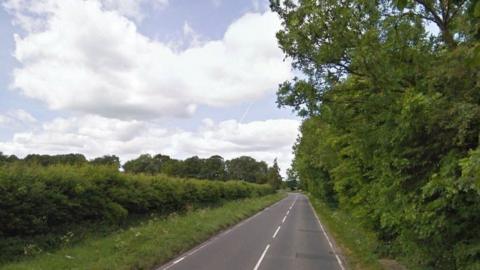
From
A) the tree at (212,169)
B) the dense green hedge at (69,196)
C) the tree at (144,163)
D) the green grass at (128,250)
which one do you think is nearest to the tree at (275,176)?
the tree at (212,169)

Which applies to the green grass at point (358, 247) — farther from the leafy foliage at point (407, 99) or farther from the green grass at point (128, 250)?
the green grass at point (128, 250)

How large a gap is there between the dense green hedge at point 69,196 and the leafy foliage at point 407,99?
26.5ft

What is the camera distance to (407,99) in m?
7.05

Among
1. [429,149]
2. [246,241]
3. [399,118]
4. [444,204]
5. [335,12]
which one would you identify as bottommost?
[246,241]

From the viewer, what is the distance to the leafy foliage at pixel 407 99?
6852 mm

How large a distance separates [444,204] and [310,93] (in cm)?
416

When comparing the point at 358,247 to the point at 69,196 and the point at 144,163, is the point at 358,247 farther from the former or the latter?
the point at 144,163

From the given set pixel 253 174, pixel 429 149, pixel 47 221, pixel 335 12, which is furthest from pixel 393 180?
pixel 253 174

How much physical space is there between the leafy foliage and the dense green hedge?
8.07 meters

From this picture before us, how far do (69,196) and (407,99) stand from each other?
40.8ft

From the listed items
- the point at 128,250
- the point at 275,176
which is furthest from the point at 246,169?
the point at 128,250

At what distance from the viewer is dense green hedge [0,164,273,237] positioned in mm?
12453

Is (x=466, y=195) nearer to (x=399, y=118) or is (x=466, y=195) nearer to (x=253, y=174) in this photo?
(x=399, y=118)

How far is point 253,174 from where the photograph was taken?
174 metres
